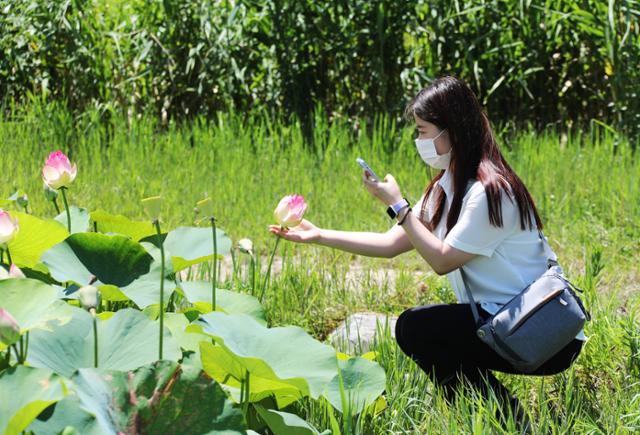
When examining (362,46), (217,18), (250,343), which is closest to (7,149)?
(217,18)

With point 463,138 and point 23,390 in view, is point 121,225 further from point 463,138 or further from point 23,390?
point 23,390

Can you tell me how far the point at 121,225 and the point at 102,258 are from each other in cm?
35

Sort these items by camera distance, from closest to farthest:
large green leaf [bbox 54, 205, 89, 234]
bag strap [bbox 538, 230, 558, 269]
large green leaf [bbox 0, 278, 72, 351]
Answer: large green leaf [bbox 0, 278, 72, 351], bag strap [bbox 538, 230, 558, 269], large green leaf [bbox 54, 205, 89, 234]

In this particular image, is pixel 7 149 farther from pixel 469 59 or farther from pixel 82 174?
pixel 469 59

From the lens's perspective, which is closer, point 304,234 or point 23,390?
point 23,390

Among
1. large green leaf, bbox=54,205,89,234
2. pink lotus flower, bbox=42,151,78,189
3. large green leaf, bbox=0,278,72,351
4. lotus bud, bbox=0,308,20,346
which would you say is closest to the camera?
lotus bud, bbox=0,308,20,346

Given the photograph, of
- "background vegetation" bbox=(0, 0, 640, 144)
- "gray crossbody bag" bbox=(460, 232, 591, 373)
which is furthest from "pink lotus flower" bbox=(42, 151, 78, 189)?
"background vegetation" bbox=(0, 0, 640, 144)

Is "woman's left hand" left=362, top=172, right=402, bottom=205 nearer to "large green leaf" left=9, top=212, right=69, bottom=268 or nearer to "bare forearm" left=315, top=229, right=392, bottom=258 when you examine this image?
"bare forearm" left=315, top=229, right=392, bottom=258

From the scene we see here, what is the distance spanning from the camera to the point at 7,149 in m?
5.06

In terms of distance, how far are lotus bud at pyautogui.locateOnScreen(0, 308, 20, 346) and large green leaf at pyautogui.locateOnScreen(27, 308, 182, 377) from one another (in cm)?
31

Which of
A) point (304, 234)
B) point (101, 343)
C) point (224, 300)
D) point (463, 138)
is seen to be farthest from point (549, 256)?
point (101, 343)

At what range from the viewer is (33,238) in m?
2.37

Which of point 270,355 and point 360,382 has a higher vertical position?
point 270,355

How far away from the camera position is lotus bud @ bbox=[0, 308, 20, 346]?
4.86 feet
